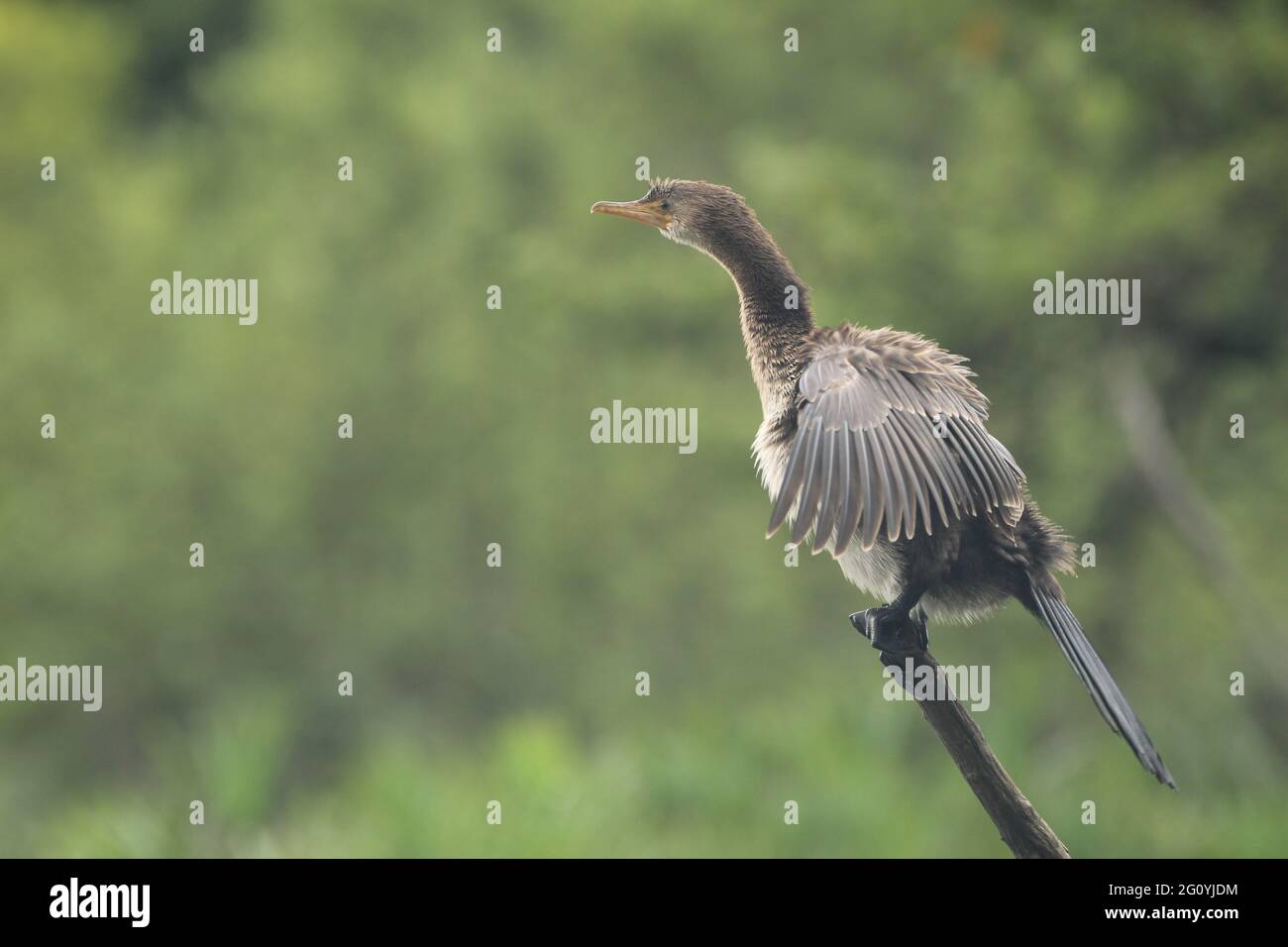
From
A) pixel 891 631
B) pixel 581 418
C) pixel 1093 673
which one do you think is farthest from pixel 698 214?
pixel 581 418

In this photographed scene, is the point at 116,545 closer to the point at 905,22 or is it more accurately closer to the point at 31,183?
the point at 31,183

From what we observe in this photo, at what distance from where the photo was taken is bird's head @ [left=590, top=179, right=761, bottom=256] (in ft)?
14.4

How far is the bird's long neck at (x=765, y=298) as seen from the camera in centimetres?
434

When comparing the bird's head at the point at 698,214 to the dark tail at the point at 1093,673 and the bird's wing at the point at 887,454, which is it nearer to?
the bird's wing at the point at 887,454

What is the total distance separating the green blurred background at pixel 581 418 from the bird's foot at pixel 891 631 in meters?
6.12

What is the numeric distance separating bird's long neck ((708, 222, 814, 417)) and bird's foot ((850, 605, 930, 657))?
688 millimetres

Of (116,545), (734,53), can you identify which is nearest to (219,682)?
(116,545)

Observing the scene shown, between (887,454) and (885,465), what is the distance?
0.04 m

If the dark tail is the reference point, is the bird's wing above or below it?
above

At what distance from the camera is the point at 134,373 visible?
17938 millimetres
